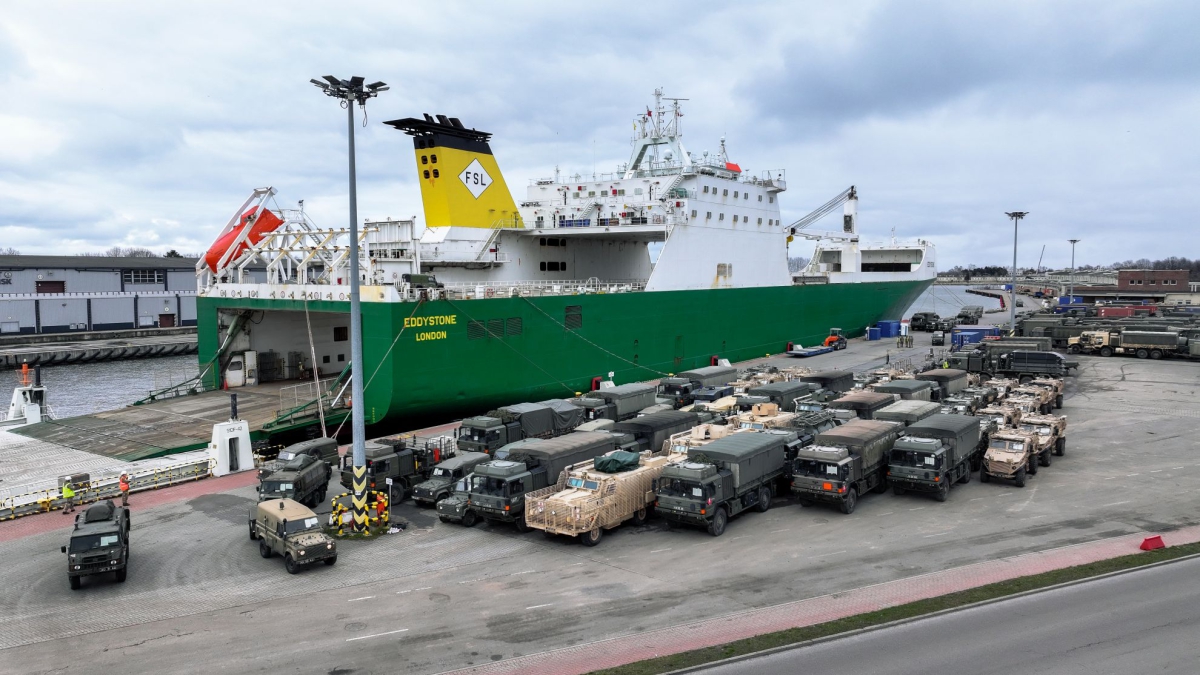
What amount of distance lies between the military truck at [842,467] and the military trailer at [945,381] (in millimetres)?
9847

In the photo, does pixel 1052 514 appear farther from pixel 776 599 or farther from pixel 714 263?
pixel 714 263

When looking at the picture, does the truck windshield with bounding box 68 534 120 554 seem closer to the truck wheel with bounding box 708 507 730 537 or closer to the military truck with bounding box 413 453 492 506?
the military truck with bounding box 413 453 492 506

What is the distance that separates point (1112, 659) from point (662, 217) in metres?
29.4

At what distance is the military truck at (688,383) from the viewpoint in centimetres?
2900

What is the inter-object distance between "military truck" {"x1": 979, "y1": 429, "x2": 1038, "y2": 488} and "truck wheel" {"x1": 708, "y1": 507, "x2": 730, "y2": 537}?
7.96m

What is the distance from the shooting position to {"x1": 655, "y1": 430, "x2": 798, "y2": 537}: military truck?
→ 16.2m

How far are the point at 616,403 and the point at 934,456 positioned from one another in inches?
434

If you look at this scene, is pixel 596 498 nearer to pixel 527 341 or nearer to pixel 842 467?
pixel 842 467

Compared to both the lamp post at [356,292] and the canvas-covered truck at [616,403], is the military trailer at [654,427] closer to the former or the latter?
the canvas-covered truck at [616,403]

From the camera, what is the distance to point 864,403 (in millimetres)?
24047

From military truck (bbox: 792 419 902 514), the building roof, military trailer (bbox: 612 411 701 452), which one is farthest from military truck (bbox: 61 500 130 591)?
the building roof

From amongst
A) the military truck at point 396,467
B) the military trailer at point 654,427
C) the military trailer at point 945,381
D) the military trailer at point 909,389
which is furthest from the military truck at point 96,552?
the military trailer at point 945,381

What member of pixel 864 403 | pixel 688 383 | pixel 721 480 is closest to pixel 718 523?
pixel 721 480

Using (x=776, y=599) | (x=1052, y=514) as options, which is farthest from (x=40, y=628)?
(x=1052, y=514)
